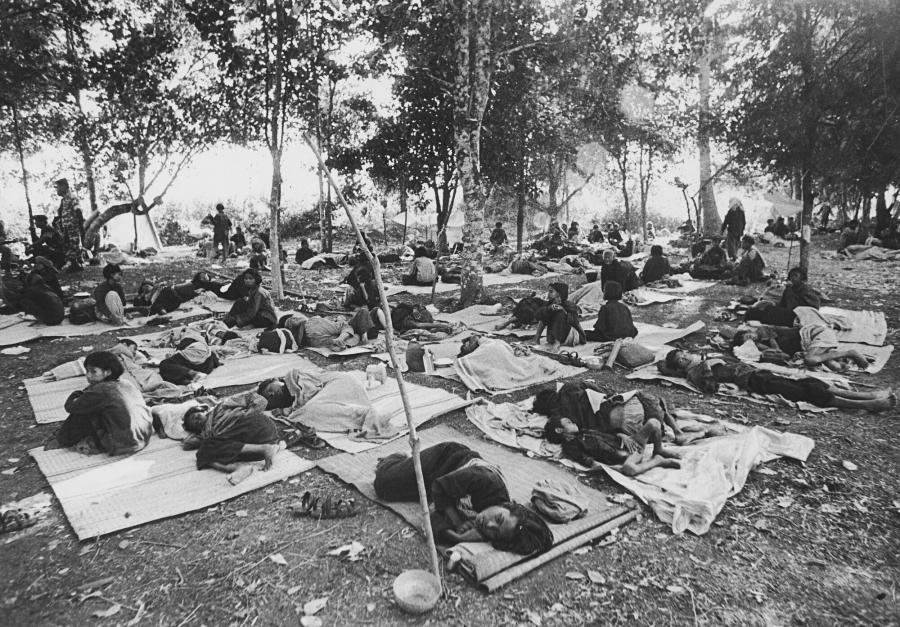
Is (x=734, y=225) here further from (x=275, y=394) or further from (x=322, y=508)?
(x=322, y=508)

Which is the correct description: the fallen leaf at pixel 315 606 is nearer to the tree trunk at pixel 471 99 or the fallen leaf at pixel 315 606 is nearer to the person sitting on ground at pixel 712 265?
the tree trunk at pixel 471 99

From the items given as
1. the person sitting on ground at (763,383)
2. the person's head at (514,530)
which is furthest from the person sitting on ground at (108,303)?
the person sitting on ground at (763,383)

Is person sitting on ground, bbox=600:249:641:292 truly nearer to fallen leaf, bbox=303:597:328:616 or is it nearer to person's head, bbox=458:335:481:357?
person's head, bbox=458:335:481:357

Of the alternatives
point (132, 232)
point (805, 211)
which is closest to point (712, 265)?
point (805, 211)

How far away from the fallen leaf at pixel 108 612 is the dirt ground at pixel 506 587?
0.06 ft

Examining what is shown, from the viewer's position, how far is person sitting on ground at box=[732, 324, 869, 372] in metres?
7.03

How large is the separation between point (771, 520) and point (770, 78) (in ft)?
32.9

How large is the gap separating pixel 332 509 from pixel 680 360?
4.83 metres

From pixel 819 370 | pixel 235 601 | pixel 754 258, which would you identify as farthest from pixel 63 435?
pixel 754 258

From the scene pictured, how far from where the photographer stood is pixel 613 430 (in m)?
5.04

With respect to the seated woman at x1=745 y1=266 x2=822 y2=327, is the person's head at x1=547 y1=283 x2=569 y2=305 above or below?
above

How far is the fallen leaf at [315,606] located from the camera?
3127 mm

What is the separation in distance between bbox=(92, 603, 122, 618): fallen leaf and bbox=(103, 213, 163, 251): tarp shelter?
2126 centimetres

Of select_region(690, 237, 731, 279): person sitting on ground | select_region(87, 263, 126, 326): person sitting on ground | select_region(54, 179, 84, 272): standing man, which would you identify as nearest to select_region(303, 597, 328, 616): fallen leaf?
select_region(87, 263, 126, 326): person sitting on ground
